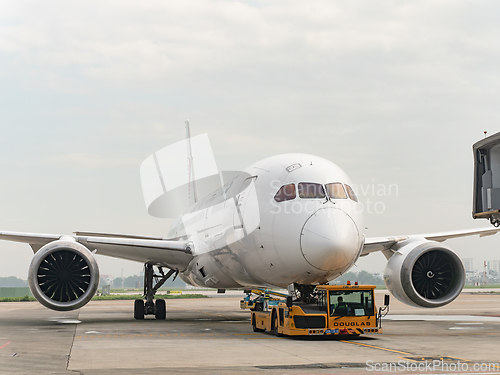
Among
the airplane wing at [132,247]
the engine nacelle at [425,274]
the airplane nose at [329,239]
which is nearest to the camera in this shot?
the airplane nose at [329,239]

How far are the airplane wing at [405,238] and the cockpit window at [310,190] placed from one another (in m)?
5.34

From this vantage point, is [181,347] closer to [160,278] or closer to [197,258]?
[197,258]

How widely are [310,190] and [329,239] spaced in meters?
1.48

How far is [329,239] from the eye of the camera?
12734 millimetres

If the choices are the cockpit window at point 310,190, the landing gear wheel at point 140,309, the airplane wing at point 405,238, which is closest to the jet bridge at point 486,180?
the airplane wing at point 405,238

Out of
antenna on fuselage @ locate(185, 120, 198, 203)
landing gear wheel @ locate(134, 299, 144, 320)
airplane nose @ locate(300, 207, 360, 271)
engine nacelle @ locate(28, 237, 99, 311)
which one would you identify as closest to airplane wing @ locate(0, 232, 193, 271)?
engine nacelle @ locate(28, 237, 99, 311)

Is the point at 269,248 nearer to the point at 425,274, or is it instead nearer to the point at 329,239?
the point at 329,239

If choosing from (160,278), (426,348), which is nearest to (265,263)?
(426,348)

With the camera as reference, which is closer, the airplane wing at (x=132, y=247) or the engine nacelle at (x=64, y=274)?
the engine nacelle at (x=64, y=274)

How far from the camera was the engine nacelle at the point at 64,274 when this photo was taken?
53.9 feet

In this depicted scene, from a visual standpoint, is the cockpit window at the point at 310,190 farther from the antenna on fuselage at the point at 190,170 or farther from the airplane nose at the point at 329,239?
the antenna on fuselage at the point at 190,170

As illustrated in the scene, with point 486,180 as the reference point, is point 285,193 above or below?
below

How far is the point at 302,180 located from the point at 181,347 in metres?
4.52

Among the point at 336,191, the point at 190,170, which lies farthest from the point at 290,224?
the point at 190,170
